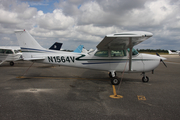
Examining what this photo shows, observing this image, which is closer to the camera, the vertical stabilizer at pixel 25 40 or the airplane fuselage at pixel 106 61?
the airplane fuselage at pixel 106 61

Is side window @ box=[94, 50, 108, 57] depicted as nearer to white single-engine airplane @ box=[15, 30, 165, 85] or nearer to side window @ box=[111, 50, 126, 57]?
white single-engine airplane @ box=[15, 30, 165, 85]

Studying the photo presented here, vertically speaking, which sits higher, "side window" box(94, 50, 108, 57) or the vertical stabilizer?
the vertical stabilizer

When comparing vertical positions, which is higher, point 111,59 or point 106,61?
point 111,59

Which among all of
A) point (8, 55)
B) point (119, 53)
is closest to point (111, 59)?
point (119, 53)

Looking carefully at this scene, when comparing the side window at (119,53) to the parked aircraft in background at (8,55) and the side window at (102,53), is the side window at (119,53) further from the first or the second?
the parked aircraft in background at (8,55)

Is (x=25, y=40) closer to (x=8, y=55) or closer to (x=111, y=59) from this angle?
(x=111, y=59)

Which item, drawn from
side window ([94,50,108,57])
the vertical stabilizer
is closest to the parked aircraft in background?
the vertical stabilizer

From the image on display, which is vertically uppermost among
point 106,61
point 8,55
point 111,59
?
point 8,55

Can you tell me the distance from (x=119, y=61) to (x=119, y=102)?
285cm

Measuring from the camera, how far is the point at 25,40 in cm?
718

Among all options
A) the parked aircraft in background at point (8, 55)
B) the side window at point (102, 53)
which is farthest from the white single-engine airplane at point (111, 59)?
the parked aircraft in background at point (8, 55)

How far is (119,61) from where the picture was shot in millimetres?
6242

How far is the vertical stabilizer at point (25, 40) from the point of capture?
23.4 ft

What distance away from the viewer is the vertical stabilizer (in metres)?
7.13
